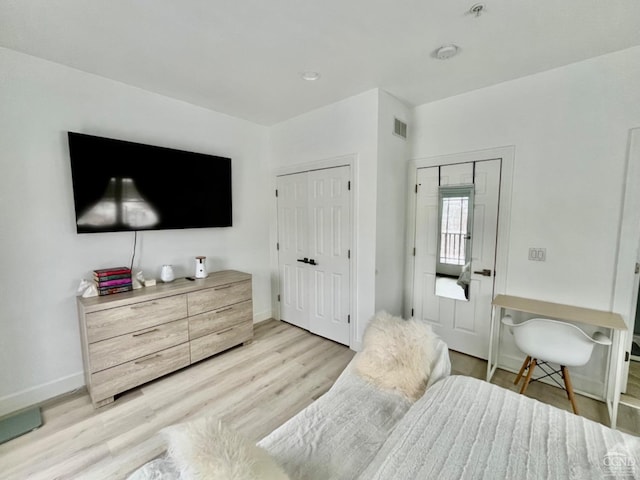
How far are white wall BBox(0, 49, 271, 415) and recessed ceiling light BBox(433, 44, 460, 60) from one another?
2.48 m

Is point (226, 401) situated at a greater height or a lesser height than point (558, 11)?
lesser

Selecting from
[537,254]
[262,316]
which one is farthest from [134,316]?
[537,254]

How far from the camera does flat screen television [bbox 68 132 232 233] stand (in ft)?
7.06

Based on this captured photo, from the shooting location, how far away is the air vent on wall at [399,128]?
9.09ft

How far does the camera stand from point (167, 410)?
2023 mm

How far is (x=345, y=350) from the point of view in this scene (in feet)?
9.61

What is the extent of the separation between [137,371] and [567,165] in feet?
12.8

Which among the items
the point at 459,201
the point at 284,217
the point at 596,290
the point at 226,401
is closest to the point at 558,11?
the point at 459,201

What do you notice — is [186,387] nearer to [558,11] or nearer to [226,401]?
[226,401]

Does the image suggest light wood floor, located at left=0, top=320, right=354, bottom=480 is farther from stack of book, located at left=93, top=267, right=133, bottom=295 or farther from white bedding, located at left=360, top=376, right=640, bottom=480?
white bedding, located at left=360, top=376, right=640, bottom=480

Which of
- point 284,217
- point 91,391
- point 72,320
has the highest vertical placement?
point 284,217

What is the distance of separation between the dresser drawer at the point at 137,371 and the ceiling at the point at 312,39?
237cm

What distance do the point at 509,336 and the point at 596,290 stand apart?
2.52 feet

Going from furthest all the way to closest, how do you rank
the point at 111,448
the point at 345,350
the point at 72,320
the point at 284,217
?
1. the point at 284,217
2. the point at 345,350
3. the point at 72,320
4. the point at 111,448
